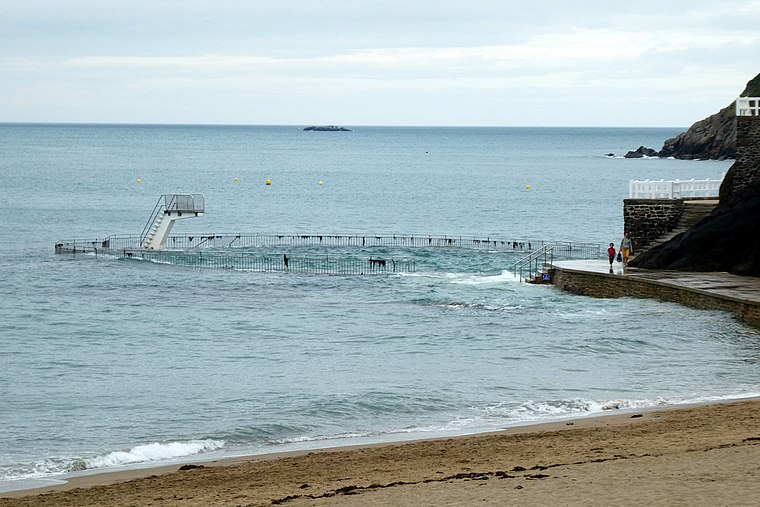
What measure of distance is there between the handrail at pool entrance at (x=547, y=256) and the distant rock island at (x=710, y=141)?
3793 inches

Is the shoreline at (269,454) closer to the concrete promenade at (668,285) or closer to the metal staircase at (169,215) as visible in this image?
the concrete promenade at (668,285)

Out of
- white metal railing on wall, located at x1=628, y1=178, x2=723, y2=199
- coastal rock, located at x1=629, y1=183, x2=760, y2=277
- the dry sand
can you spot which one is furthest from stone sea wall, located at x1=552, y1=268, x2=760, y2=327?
the dry sand

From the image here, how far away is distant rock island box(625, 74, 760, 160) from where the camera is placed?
514 ft

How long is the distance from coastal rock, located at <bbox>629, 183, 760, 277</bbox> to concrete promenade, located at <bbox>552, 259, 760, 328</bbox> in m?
0.51

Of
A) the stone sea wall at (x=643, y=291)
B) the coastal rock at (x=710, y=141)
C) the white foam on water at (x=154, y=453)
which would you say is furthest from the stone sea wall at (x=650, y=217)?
the coastal rock at (x=710, y=141)

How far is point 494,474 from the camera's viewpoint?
1602 cm

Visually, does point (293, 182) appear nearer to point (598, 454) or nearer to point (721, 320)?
point (721, 320)

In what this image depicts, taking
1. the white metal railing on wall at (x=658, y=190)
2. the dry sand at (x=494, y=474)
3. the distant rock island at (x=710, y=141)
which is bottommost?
the dry sand at (x=494, y=474)

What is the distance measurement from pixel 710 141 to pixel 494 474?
519 ft

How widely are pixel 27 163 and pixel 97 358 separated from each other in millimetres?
145495

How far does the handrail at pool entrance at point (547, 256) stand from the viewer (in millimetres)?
46250

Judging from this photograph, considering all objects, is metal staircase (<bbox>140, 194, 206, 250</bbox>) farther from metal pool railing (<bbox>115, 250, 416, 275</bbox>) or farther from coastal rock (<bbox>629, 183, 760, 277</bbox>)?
coastal rock (<bbox>629, 183, 760, 277</bbox>)

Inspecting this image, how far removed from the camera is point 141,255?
180 feet

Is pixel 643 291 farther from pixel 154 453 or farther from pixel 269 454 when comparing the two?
pixel 154 453
